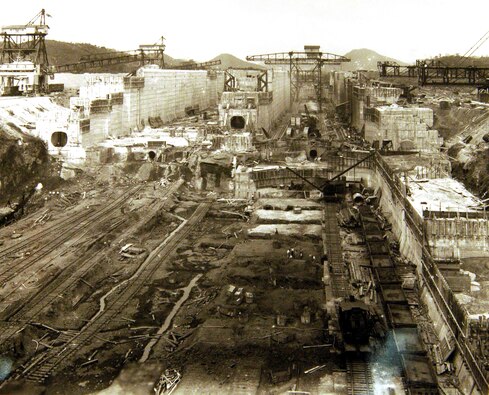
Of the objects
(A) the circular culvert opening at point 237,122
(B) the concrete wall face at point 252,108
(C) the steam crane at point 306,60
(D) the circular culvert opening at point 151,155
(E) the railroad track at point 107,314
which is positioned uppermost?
(C) the steam crane at point 306,60

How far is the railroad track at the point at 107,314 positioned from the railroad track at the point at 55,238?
4224mm

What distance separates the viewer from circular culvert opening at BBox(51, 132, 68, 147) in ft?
131

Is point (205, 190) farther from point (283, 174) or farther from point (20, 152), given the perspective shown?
point (20, 152)

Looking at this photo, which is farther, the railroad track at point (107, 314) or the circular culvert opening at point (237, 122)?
the circular culvert opening at point (237, 122)

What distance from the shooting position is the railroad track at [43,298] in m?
18.9

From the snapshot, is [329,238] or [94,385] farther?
[329,238]

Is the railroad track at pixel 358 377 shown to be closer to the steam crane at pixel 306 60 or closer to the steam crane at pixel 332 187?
the steam crane at pixel 332 187

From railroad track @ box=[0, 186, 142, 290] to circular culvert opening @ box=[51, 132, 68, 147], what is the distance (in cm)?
887

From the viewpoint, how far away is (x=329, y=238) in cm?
2745

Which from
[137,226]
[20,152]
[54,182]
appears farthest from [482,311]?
[20,152]

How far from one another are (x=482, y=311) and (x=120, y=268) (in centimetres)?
1539

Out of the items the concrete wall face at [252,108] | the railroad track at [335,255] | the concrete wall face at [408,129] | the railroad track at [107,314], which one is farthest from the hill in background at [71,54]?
the railroad track at [107,314]

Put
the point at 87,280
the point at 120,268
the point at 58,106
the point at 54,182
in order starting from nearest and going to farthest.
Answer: the point at 87,280 < the point at 120,268 < the point at 54,182 < the point at 58,106

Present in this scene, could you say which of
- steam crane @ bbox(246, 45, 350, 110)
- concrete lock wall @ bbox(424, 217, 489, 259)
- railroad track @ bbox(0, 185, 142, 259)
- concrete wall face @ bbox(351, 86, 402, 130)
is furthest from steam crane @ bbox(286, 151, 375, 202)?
steam crane @ bbox(246, 45, 350, 110)
